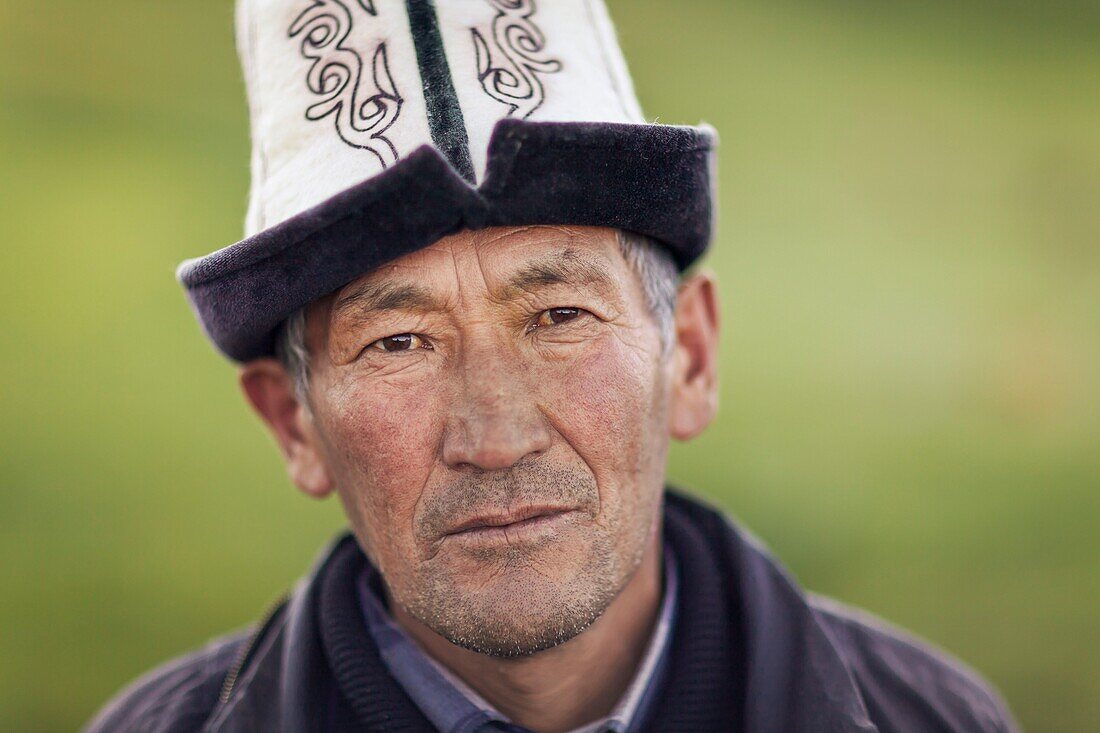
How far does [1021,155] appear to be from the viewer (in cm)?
866

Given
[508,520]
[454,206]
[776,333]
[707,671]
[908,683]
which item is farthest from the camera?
[776,333]

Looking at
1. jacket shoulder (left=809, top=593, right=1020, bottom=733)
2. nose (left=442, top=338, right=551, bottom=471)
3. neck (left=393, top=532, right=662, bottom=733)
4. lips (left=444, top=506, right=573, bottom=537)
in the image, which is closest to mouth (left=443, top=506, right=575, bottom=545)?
lips (left=444, top=506, right=573, bottom=537)

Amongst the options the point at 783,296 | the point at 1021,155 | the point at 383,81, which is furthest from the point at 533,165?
the point at 1021,155

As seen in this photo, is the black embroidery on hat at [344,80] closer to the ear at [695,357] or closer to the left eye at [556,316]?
the left eye at [556,316]

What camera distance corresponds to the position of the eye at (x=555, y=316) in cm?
223

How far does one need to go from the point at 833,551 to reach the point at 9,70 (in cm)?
631

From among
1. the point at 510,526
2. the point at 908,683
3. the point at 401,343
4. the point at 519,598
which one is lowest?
the point at 908,683

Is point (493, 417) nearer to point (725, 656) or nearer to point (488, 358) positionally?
point (488, 358)

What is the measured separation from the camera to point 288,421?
2.70 metres

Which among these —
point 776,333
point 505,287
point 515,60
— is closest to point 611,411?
point 505,287

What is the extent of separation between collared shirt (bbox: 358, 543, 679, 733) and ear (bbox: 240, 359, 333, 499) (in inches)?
15.3

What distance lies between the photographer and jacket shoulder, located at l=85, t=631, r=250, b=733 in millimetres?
2729

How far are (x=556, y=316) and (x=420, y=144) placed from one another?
18.3 inches

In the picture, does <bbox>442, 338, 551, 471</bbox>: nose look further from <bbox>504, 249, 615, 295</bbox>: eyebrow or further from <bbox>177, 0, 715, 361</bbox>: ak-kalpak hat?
<bbox>177, 0, 715, 361</bbox>: ak-kalpak hat
